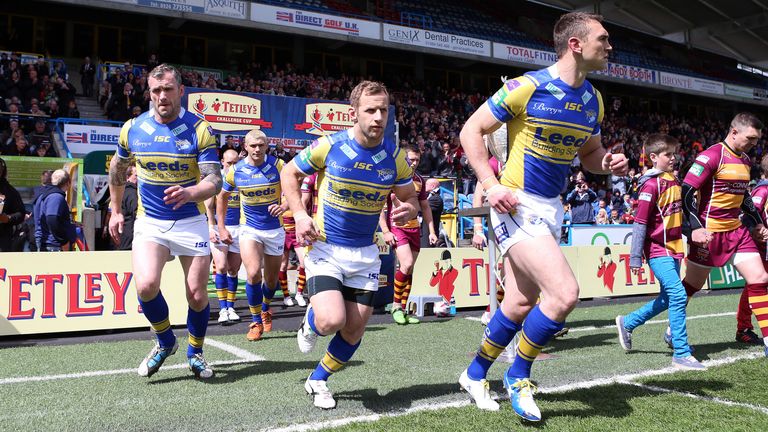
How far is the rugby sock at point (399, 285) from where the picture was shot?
885 centimetres

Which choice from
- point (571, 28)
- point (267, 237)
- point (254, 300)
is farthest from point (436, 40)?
point (571, 28)

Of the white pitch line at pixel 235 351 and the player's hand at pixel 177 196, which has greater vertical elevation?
the player's hand at pixel 177 196

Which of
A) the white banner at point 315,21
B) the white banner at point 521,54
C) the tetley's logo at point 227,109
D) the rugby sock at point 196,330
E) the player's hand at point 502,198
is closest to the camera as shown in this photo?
the player's hand at point 502,198

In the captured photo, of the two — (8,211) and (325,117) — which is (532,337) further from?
(325,117)

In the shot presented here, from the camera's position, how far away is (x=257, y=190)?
7852 millimetres

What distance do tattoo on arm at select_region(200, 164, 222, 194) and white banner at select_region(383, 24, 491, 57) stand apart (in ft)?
87.7

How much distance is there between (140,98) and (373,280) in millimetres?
19160

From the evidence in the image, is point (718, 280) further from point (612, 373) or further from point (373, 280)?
point (373, 280)

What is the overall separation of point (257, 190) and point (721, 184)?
5.05 m

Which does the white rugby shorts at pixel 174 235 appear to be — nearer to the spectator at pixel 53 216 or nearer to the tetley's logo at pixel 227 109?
the spectator at pixel 53 216

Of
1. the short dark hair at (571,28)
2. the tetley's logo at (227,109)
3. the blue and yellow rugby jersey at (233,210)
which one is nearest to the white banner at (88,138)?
the tetley's logo at (227,109)

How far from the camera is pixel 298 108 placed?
19.1m

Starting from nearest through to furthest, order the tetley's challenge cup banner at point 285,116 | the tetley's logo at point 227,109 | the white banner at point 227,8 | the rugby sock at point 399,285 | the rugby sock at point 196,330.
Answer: the rugby sock at point 196,330 < the rugby sock at point 399,285 < the tetley's logo at point 227,109 < the tetley's challenge cup banner at point 285,116 < the white banner at point 227,8

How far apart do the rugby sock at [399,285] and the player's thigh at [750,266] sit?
4058 mm
